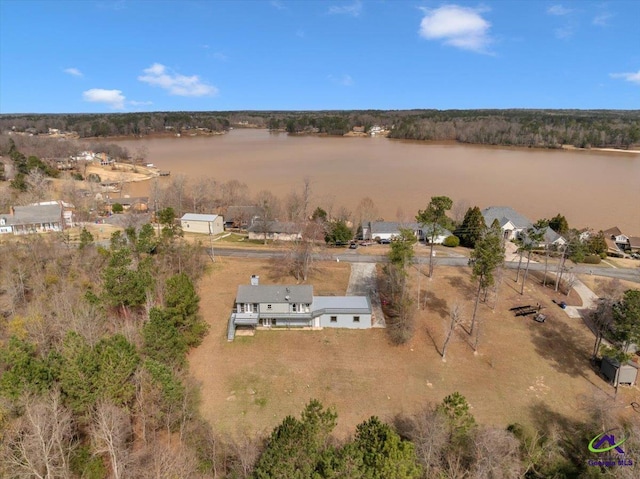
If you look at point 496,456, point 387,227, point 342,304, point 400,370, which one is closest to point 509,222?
point 387,227

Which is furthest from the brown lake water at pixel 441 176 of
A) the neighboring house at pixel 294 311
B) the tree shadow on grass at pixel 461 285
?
the neighboring house at pixel 294 311

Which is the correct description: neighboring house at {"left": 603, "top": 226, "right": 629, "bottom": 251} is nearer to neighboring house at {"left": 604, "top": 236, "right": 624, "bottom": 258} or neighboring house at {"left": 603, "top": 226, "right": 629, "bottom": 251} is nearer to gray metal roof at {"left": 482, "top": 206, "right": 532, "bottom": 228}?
neighboring house at {"left": 604, "top": 236, "right": 624, "bottom": 258}

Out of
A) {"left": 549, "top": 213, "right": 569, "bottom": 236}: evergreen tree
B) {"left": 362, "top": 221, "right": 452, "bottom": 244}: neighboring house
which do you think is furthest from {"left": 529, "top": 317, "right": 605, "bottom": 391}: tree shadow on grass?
{"left": 549, "top": 213, "right": 569, "bottom": 236}: evergreen tree

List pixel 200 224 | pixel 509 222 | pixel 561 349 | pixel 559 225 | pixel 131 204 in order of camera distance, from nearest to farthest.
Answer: pixel 561 349 → pixel 559 225 → pixel 509 222 → pixel 200 224 → pixel 131 204

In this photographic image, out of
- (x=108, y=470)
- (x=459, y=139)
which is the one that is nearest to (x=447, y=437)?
(x=108, y=470)

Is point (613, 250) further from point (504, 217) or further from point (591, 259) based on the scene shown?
point (504, 217)

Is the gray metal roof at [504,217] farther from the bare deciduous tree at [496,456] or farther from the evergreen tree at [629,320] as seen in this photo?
the bare deciduous tree at [496,456]
